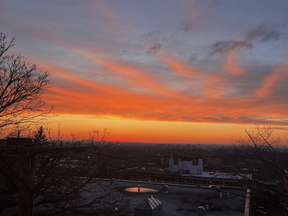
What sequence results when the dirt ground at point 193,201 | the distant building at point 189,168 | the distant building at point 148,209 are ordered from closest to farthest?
1. the distant building at point 148,209
2. the dirt ground at point 193,201
3. the distant building at point 189,168

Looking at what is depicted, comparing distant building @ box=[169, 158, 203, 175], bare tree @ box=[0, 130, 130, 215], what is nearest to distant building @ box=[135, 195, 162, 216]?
bare tree @ box=[0, 130, 130, 215]

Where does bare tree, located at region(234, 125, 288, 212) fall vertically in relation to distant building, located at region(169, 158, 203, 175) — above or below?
above

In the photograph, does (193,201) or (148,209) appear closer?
(148,209)

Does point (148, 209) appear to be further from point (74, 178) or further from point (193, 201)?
point (193, 201)

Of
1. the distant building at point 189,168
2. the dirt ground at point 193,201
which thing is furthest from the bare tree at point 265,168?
the distant building at point 189,168

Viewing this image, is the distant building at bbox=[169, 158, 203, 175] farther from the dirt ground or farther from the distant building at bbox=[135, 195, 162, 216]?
the distant building at bbox=[135, 195, 162, 216]

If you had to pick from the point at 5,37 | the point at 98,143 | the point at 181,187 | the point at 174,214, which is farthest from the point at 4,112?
the point at 181,187

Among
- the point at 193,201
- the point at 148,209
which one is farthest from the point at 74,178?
the point at 193,201

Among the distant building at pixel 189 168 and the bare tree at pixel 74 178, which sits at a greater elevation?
the bare tree at pixel 74 178

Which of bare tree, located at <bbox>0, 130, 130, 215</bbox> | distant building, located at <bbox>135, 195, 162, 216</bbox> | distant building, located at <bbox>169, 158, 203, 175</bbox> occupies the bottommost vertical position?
distant building, located at <bbox>169, 158, 203, 175</bbox>

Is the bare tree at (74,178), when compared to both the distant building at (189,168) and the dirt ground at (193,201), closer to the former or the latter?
the dirt ground at (193,201)

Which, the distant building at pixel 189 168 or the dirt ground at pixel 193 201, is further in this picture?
the distant building at pixel 189 168

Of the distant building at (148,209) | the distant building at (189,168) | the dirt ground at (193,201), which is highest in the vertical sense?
the distant building at (148,209)

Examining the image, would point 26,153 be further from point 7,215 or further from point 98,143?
point 7,215
